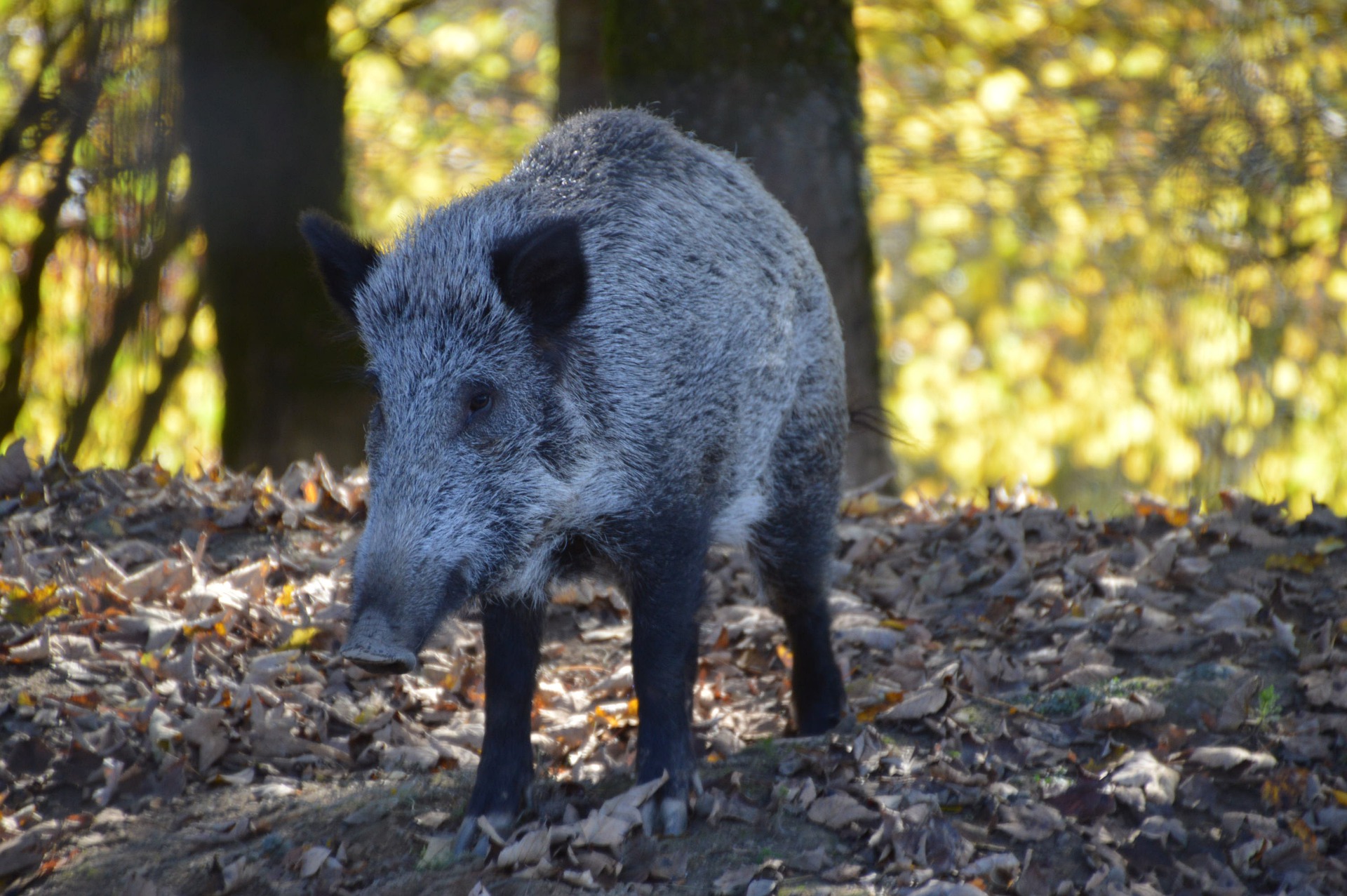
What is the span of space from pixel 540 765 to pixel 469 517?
103 cm

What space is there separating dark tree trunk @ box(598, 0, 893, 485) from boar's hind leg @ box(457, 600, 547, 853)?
3011 millimetres

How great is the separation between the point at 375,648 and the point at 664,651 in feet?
3.03

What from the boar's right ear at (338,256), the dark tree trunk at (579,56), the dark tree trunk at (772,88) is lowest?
the boar's right ear at (338,256)

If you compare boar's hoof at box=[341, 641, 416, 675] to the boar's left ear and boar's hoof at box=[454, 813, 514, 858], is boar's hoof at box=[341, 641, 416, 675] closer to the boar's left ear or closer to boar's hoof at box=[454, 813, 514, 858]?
boar's hoof at box=[454, 813, 514, 858]

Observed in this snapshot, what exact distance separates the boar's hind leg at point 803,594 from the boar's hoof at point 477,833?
4.01 feet

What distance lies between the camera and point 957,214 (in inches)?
530

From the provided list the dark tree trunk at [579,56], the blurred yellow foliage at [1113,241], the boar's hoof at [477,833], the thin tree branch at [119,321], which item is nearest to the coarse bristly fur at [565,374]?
the boar's hoof at [477,833]

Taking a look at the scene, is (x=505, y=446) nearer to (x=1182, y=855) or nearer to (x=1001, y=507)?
(x=1182, y=855)

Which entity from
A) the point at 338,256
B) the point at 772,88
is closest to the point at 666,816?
the point at 338,256

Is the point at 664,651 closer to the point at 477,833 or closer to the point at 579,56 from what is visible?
the point at 477,833

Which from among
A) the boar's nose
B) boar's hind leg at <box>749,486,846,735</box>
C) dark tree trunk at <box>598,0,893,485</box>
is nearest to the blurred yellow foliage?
dark tree trunk at <box>598,0,893,485</box>

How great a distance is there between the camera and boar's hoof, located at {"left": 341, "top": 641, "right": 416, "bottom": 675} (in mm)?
2643

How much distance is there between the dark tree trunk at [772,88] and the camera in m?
5.91

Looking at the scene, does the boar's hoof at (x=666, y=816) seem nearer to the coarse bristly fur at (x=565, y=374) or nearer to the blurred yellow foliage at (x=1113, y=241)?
the coarse bristly fur at (x=565, y=374)
